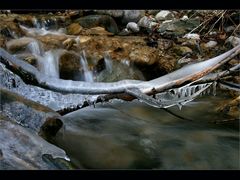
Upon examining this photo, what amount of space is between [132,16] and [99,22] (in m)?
0.54

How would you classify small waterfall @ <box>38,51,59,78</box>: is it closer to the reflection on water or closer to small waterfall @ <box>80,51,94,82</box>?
small waterfall @ <box>80,51,94,82</box>

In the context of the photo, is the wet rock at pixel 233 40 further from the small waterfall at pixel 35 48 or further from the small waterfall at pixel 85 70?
the small waterfall at pixel 35 48

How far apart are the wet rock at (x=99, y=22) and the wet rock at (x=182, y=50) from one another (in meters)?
0.75

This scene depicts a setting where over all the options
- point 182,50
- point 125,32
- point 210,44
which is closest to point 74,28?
point 125,32

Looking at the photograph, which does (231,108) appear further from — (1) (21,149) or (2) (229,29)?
(1) (21,149)

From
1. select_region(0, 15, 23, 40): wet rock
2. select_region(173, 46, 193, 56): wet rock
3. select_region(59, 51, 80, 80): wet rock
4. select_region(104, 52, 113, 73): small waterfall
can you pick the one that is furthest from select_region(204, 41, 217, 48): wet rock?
select_region(0, 15, 23, 40): wet rock

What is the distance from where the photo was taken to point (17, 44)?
3715mm

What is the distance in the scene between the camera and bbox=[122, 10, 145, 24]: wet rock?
13.1 feet

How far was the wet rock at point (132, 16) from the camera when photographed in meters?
4.01

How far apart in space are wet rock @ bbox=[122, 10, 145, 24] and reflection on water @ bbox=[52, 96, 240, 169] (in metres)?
1.15
